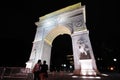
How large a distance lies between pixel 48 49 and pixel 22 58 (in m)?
11.2

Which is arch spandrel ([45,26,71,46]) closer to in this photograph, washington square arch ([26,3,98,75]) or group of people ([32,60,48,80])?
washington square arch ([26,3,98,75])

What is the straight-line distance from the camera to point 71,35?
1490cm

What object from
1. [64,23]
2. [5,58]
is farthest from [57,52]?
[64,23]

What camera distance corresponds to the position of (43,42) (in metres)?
16.8

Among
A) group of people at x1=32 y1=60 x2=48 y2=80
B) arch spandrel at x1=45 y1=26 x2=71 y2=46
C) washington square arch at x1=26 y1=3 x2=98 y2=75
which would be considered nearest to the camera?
group of people at x1=32 y1=60 x2=48 y2=80

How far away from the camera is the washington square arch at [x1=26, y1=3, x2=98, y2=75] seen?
483 inches

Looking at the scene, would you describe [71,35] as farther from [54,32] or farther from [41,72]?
[41,72]

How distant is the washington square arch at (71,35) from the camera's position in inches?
483

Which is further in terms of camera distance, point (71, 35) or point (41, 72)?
point (71, 35)

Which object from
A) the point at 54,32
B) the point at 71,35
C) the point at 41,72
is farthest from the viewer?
the point at 54,32

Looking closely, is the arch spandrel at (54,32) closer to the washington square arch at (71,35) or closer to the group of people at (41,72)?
the washington square arch at (71,35)

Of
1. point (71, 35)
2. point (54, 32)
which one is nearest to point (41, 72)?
point (71, 35)

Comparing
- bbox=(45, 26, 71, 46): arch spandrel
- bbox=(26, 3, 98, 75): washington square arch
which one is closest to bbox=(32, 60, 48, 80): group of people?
bbox=(26, 3, 98, 75): washington square arch

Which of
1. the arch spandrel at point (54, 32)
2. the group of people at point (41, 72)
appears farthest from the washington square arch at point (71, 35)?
the group of people at point (41, 72)
